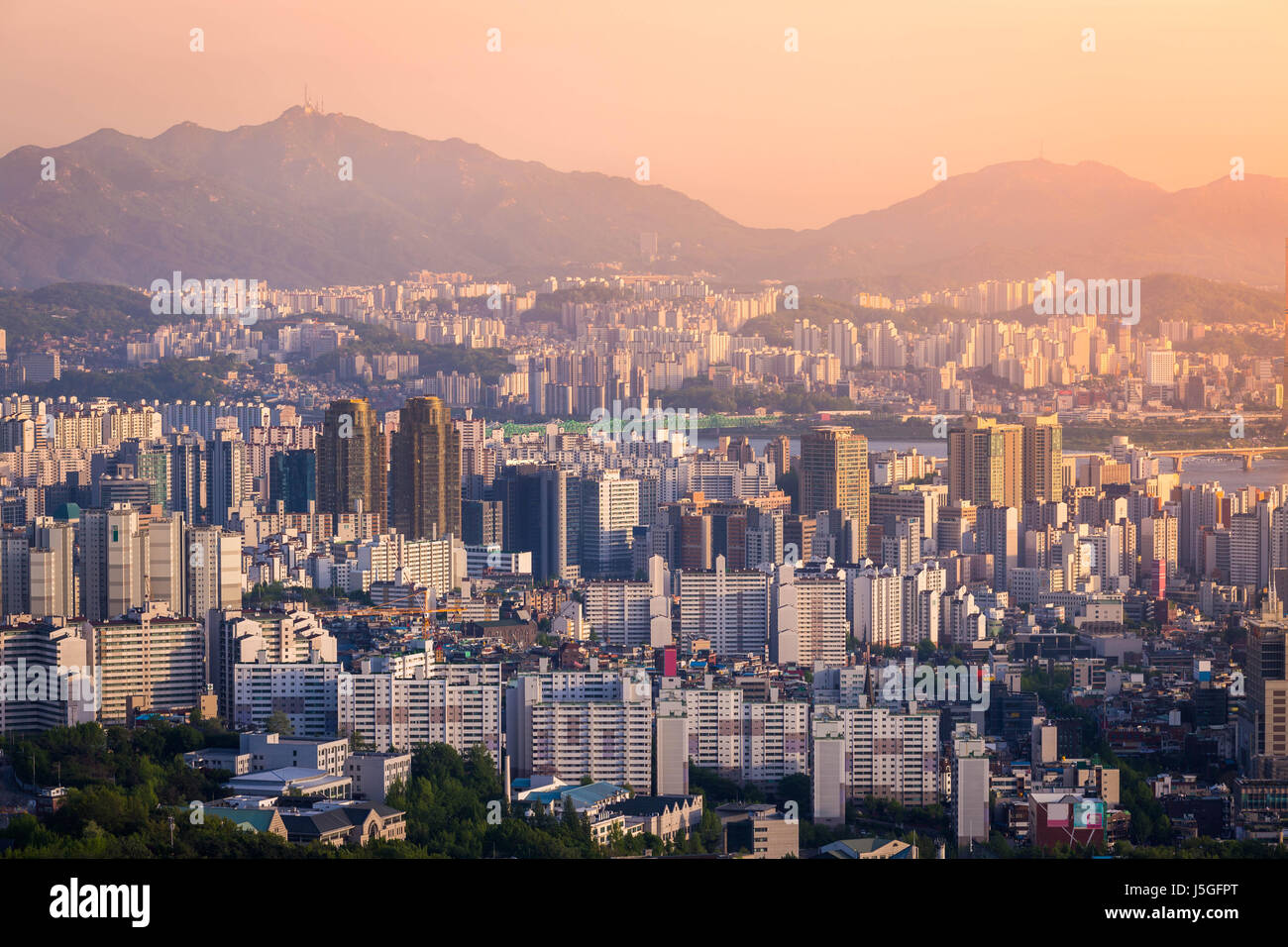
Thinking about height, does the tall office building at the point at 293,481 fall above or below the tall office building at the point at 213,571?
above

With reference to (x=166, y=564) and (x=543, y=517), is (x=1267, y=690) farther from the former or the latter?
(x=543, y=517)

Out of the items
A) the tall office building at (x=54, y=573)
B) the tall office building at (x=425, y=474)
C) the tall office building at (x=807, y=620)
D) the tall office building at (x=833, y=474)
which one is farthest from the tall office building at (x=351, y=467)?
the tall office building at (x=807, y=620)

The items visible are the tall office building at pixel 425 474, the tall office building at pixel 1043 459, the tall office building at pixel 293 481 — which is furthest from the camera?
the tall office building at pixel 1043 459

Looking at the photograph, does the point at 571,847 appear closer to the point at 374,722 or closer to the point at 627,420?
the point at 374,722

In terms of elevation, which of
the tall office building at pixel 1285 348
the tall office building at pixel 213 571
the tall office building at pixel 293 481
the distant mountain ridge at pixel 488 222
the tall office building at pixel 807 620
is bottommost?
the tall office building at pixel 807 620

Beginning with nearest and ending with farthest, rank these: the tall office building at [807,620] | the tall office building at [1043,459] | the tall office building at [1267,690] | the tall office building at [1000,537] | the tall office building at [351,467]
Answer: the tall office building at [1267,690]
the tall office building at [807,620]
the tall office building at [1000,537]
the tall office building at [351,467]
the tall office building at [1043,459]

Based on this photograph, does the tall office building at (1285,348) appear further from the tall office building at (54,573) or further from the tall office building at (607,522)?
the tall office building at (54,573)

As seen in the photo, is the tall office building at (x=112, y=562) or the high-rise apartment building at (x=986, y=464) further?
the high-rise apartment building at (x=986, y=464)
